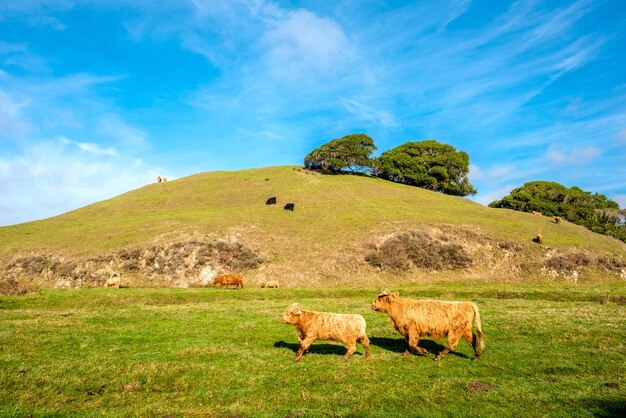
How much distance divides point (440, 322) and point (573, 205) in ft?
339

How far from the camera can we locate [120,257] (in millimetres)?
45062

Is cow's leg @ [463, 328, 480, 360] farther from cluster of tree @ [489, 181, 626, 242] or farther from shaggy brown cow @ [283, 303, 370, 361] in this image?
cluster of tree @ [489, 181, 626, 242]

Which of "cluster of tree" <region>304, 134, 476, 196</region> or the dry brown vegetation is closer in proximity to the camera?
the dry brown vegetation

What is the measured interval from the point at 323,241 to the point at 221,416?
140 feet

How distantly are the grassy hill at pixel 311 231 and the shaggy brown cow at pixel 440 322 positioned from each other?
29034mm

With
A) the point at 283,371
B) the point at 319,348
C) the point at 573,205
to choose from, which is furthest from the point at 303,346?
the point at 573,205

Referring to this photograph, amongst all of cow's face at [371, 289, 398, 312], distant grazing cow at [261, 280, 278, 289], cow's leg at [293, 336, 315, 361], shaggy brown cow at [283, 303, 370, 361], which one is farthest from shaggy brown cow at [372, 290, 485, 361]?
distant grazing cow at [261, 280, 278, 289]

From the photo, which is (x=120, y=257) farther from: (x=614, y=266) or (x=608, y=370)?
(x=614, y=266)

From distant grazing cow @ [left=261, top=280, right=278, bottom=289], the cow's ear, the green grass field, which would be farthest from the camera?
distant grazing cow @ [left=261, top=280, right=278, bottom=289]

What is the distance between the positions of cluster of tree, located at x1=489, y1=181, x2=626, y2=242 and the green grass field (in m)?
85.5

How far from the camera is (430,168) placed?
91.8m

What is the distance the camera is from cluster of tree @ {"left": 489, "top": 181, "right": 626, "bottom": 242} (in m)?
91.4

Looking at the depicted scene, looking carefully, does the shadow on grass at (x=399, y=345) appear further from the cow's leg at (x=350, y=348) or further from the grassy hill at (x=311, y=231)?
the grassy hill at (x=311, y=231)

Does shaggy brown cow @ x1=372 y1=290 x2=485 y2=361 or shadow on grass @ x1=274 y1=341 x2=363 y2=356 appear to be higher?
shaggy brown cow @ x1=372 y1=290 x2=485 y2=361
